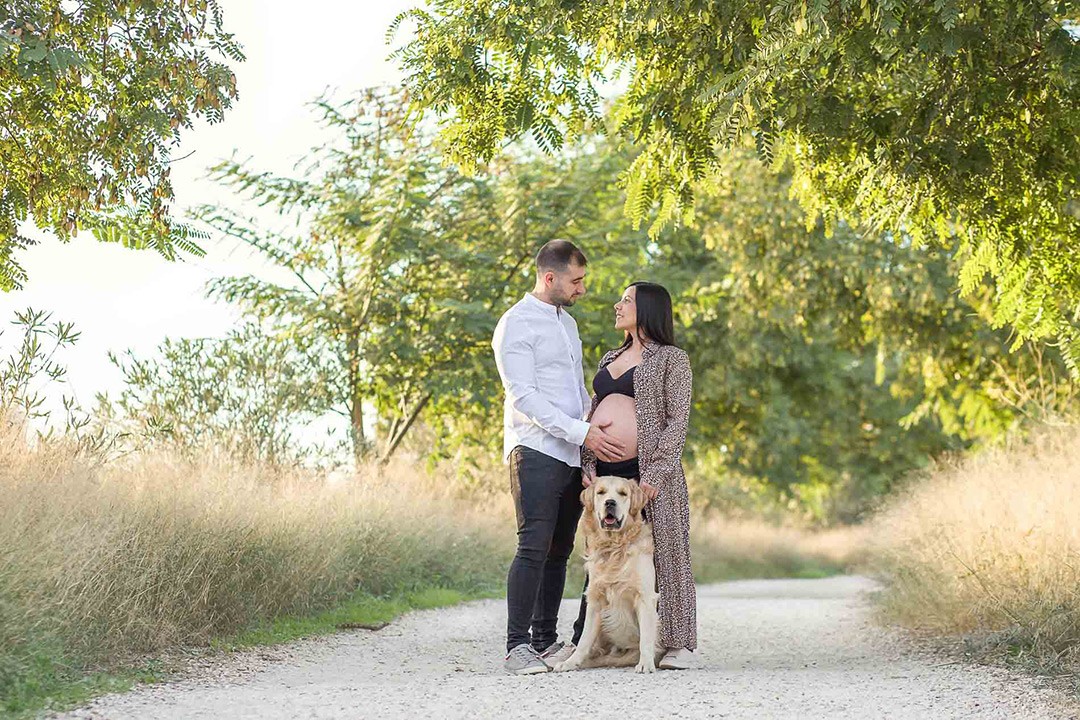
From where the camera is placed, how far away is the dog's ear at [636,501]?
7.28 meters

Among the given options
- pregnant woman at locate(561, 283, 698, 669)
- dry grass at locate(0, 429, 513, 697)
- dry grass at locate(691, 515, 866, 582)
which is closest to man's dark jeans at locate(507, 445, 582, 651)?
pregnant woman at locate(561, 283, 698, 669)

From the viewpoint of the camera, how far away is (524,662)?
287 inches

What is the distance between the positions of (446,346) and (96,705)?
12770 mm

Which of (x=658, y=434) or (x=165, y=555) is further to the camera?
(x=165, y=555)

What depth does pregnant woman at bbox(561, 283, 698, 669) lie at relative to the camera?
24.5 feet

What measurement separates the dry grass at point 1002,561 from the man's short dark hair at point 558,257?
3719 millimetres

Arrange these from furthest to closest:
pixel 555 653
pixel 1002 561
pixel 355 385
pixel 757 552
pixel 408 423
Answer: pixel 757 552
pixel 408 423
pixel 355 385
pixel 1002 561
pixel 555 653

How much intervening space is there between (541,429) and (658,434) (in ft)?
2.35

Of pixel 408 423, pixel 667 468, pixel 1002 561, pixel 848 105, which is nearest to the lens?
pixel 667 468

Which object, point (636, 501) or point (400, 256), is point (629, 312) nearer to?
point (636, 501)

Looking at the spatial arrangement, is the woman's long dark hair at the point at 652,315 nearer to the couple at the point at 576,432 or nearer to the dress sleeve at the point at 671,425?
the couple at the point at 576,432

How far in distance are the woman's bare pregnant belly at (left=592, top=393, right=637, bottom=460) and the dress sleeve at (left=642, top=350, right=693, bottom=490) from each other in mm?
148

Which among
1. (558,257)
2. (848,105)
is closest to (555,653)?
(558,257)

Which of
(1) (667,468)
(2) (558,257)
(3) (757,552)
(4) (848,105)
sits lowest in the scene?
(1) (667,468)
